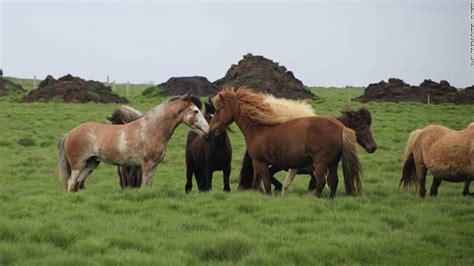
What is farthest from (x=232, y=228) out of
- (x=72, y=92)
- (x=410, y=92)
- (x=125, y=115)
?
(x=410, y=92)

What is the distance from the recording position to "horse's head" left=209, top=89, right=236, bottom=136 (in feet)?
36.3

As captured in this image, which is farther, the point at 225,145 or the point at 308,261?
the point at 225,145

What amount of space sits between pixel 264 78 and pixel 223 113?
4006 cm

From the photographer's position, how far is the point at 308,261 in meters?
6.95

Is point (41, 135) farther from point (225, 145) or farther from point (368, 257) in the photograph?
point (368, 257)

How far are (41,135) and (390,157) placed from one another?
14.1 meters

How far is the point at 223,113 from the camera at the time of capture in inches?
441

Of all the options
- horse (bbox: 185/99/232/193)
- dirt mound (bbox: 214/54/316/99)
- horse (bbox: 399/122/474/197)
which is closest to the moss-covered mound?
dirt mound (bbox: 214/54/316/99)

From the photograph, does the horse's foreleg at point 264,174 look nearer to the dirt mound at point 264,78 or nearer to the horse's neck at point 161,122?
the horse's neck at point 161,122

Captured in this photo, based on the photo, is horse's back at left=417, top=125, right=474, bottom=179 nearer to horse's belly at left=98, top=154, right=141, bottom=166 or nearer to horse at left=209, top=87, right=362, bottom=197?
horse at left=209, top=87, right=362, bottom=197

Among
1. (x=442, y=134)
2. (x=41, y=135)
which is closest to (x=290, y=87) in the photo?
(x=41, y=135)

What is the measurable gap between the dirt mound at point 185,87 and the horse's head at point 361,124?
35655mm

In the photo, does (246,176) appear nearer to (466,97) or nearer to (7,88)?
(466,97)

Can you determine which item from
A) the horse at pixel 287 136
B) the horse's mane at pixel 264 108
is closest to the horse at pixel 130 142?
the horse at pixel 287 136
